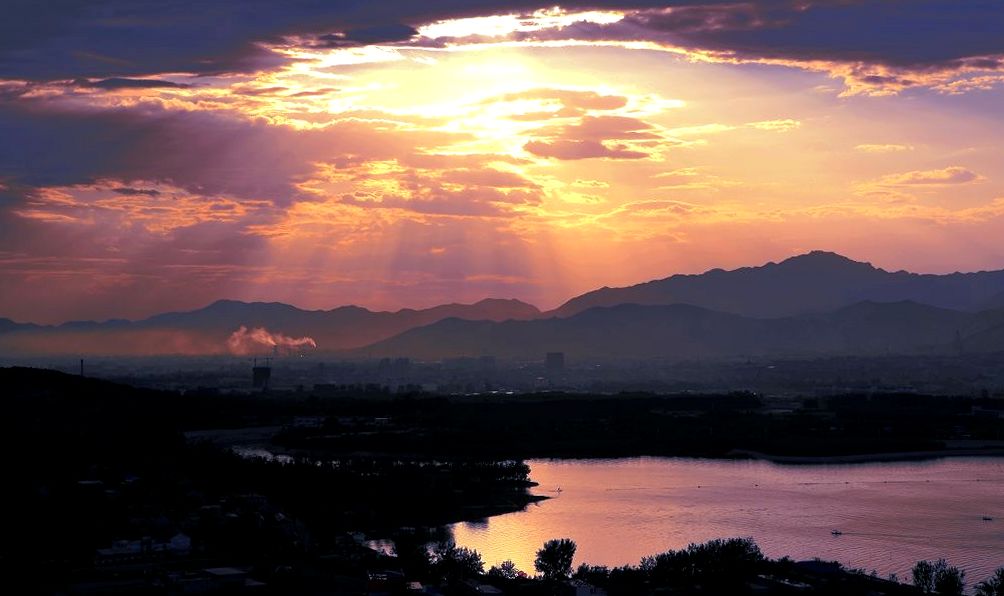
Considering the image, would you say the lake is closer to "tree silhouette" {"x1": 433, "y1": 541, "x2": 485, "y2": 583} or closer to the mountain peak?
"tree silhouette" {"x1": 433, "y1": 541, "x2": 485, "y2": 583}

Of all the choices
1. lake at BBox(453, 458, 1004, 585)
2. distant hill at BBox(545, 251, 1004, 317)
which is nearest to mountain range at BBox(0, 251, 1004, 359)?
distant hill at BBox(545, 251, 1004, 317)

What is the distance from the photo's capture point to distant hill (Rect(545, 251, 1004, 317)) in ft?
440

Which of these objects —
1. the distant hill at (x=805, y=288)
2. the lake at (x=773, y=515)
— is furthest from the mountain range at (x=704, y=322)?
the lake at (x=773, y=515)

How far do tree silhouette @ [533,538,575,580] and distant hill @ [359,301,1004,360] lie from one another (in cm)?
8440

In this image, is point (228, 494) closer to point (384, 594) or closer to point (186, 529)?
point (186, 529)

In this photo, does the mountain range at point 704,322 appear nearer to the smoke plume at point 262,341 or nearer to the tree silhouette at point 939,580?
the smoke plume at point 262,341

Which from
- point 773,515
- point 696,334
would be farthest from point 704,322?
point 773,515

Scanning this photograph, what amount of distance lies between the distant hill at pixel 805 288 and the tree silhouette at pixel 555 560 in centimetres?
11594

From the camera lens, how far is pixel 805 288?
455ft

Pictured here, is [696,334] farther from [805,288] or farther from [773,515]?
[773,515]

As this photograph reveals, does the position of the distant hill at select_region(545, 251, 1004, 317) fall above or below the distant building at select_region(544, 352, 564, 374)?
above

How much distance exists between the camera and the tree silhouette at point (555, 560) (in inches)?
660

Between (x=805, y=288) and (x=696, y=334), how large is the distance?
26041mm

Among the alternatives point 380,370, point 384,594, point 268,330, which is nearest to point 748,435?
point 384,594
